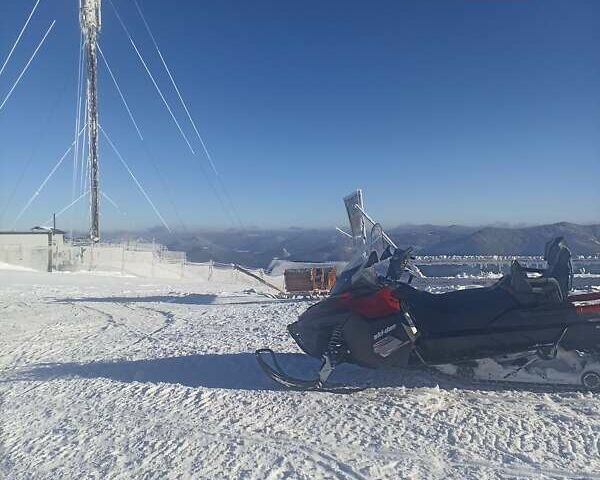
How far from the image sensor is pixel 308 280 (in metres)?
15.2

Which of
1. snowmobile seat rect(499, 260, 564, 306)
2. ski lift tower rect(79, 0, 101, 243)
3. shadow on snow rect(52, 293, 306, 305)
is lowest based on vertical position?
shadow on snow rect(52, 293, 306, 305)

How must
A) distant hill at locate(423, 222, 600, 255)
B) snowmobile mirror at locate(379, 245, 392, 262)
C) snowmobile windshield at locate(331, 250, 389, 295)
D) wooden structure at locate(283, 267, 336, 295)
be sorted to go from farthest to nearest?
wooden structure at locate(283, 267, 336, 295) < distant hill at locate(423, 222, 600, 255) < snowmobile mirror at locate(379, 245, 392, 262) < snowmobile windshield at locate(331, 250, 389, 295)

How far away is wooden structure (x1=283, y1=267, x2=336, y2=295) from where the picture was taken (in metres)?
15.1

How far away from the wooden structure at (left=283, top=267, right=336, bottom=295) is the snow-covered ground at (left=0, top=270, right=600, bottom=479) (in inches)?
329

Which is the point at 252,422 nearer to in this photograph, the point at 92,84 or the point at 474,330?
the point at 474,330

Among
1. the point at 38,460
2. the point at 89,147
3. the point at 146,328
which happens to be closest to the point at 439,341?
the point at 38,460

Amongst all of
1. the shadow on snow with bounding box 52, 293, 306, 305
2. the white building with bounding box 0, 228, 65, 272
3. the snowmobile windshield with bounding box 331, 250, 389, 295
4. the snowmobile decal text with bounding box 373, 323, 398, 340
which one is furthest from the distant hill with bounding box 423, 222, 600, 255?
the white building with bounding box 0, 228, 65, 272

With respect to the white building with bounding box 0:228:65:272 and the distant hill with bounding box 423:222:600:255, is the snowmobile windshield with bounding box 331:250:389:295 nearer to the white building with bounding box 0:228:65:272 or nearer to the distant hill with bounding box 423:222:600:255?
the distant hill with bounding box 423:222:600:255

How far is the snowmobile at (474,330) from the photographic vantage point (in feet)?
14.3

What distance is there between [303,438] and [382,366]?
110 centimetres

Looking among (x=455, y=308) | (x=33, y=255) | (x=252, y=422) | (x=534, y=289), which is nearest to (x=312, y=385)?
(x=252, y=422)

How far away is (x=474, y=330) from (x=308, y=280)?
10788 millimetres

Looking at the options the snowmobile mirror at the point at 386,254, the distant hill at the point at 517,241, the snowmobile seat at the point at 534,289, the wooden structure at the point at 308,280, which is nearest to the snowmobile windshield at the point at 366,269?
the snowmobile mirror at the point at 386,254

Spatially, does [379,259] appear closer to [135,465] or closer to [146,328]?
[135,465]
